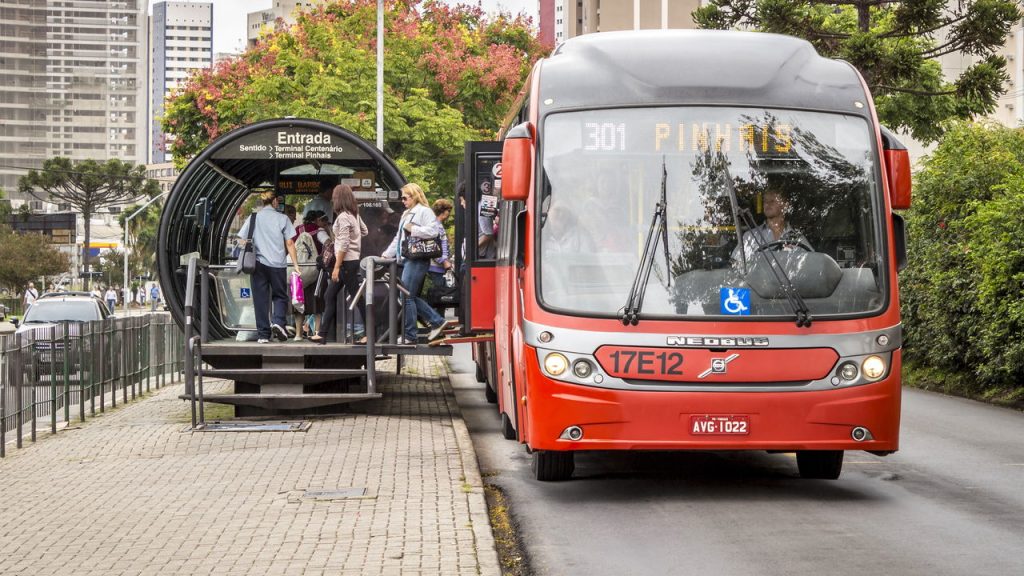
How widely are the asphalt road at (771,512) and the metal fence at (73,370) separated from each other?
433 cm

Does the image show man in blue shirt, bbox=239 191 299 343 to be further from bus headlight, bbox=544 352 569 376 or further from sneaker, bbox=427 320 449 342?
bus headlight, bbox=544 352 569 376

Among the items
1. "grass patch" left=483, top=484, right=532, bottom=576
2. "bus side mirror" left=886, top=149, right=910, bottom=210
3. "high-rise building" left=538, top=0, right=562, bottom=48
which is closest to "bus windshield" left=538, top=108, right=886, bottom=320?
"bus side mirror" left=886, top=149, right=910, bottom=210

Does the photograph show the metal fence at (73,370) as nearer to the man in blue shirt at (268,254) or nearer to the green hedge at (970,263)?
the man in blue shirt at (268,254)

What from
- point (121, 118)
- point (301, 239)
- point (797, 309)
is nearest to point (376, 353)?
point (301, 239)

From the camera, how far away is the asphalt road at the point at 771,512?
781 centimetres

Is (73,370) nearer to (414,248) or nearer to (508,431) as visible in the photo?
(414,248)

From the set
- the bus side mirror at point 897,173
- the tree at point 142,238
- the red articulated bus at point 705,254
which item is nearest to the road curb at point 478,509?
the red articulated bus at point 705,254

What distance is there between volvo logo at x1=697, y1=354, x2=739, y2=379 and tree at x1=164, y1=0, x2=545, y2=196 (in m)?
25.4

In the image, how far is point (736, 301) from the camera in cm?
978

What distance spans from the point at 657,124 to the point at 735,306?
4.62ft

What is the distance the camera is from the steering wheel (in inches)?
390

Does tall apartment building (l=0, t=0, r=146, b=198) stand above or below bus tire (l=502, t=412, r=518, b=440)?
above

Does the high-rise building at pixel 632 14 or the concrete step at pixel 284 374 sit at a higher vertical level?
the high-rise building at pixel 632 14

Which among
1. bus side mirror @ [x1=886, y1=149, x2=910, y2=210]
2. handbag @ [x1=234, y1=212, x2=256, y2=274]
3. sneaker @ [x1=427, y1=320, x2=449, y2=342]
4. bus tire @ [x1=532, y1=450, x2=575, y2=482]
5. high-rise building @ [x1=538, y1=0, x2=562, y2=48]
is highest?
high-rise building @ [x1=538, y1=0, x2=562, y2=48]
